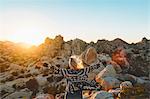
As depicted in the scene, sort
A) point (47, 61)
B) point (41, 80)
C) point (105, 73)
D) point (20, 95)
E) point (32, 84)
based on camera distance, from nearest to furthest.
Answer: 1. point (20, 95)
2. point (105, 73)
3. point (32, 84)
4. point (41, 80)
5. point (47, 61)

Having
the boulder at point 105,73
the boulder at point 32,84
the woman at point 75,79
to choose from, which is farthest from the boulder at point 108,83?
the woman at point 75,79

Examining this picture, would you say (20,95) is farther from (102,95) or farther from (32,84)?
(102,95)

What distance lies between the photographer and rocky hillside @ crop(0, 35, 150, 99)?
15180mm

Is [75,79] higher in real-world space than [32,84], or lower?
lower

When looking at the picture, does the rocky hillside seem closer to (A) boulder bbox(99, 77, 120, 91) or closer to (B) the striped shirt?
(A) boulder bbox(99, 77, 120, 91)

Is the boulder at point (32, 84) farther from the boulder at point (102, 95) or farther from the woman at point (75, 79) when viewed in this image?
the woman at point (75, 79)

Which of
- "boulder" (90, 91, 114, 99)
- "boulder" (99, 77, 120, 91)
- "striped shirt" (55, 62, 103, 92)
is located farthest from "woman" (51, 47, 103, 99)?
"boulder" (99, 77, 120, 91)

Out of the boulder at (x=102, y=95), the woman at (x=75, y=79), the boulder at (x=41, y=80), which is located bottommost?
the boulder at (x=102, y=95)

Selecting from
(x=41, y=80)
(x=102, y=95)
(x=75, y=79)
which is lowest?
(x=102, y=95)

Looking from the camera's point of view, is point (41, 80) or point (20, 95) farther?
point (41, 80)

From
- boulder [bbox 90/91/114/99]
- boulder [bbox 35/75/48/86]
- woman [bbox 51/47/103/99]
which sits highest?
boulder [bbox 35/75/48/86]

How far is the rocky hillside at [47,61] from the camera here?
49.8ft

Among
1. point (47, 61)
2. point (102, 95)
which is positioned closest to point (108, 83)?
point (102, 95)

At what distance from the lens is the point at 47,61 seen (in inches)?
773
